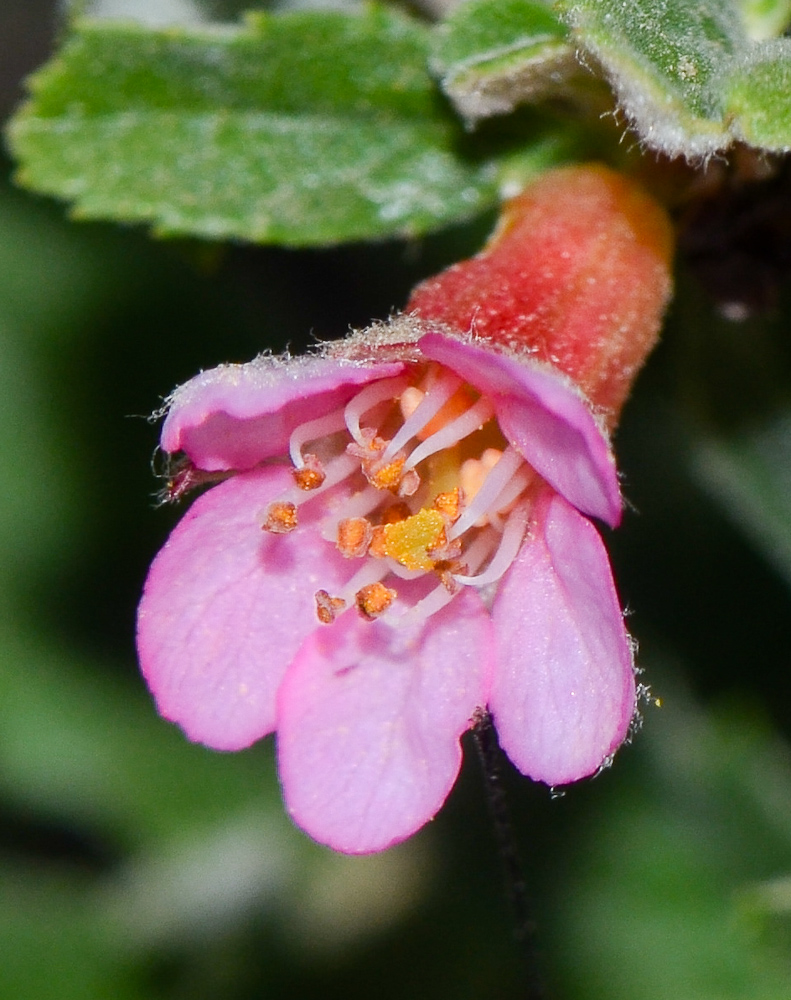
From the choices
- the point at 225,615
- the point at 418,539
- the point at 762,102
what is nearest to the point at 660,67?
the point at 762,102

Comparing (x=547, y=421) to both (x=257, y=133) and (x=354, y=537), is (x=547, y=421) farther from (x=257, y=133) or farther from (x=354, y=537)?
(x=257, y=133)

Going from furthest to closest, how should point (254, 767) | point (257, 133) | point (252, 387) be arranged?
point (254, 767)
point (257, 133)
point (252, 387)

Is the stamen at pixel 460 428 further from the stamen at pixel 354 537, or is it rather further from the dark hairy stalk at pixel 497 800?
the dark hairy stalk at pixel 497 800

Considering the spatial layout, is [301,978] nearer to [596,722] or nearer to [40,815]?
[40,815]

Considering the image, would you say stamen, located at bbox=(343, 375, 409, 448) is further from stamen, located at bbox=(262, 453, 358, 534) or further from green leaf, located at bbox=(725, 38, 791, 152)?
green leaf, located at bbox=(725, 38, 791, 152)

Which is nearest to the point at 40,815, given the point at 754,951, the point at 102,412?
the point at 102,412

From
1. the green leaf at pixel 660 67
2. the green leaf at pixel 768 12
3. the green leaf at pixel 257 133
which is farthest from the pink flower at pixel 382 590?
the green leaf at pixel 768 12
